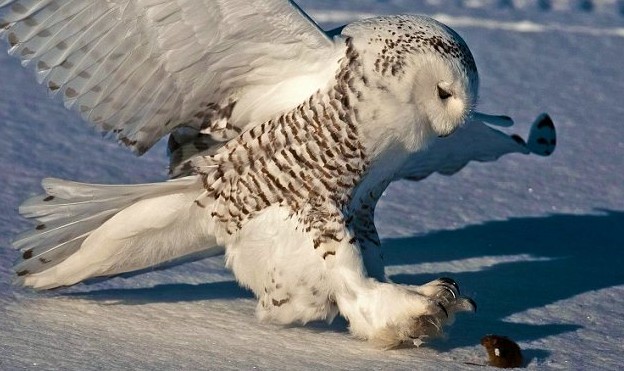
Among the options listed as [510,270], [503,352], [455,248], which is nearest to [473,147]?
[455,248]

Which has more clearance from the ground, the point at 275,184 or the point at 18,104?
the point at 275,184

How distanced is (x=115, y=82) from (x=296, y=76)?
0.41 meters

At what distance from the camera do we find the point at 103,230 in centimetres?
308

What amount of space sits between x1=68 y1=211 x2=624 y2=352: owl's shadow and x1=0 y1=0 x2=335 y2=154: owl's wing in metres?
0.44

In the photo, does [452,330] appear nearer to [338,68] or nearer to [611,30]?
[338,68]

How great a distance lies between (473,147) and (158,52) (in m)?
1.19

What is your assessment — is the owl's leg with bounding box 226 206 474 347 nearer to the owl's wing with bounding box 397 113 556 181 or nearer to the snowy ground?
the snowy ground

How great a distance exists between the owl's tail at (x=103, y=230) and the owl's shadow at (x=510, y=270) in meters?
0.10

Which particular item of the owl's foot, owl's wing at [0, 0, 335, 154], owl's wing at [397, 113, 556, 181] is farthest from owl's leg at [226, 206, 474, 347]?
owl's wing at [397, 113, 556, 181]

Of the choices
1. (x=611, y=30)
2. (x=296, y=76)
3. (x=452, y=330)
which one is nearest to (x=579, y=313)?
(x=452, y=330)

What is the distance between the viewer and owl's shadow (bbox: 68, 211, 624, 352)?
120 inches

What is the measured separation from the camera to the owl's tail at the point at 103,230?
3039 millimetres

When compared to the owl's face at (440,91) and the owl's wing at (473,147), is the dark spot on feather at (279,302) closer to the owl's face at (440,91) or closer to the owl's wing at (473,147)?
the owl's face at (440,91)

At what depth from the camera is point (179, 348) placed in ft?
8.97
